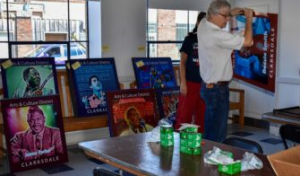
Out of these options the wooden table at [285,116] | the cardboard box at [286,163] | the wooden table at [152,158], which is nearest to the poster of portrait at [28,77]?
the wooden table at [152,158]

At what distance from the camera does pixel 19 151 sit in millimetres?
4199

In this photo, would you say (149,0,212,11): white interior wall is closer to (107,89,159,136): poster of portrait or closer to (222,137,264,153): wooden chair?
(107,89,159,136): poster of portrait

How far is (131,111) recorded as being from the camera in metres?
4.49

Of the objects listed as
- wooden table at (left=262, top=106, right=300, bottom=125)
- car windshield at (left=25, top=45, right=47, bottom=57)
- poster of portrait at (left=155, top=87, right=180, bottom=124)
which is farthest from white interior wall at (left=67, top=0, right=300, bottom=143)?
wooden table at (left=262, top=106, right=300, bottom=125)

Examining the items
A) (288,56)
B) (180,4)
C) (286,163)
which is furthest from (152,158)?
(180,4)

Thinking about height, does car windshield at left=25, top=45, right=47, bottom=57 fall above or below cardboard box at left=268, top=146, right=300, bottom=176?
above

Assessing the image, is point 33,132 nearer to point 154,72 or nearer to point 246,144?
point 154,72

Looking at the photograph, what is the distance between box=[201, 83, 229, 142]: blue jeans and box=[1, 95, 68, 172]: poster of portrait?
190 centimetres

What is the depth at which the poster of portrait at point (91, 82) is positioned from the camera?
507 centimetres

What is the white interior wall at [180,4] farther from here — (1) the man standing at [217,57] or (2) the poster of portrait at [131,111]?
(1) the man standing at [217,57]

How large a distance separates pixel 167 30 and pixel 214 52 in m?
3.24

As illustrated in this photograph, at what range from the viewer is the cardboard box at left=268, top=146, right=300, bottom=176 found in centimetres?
138

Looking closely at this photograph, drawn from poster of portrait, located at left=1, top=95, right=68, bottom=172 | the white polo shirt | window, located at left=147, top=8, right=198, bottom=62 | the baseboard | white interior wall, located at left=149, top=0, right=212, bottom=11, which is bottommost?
the baseboard

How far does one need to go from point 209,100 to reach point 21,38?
278cm
